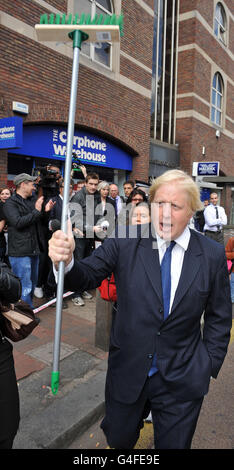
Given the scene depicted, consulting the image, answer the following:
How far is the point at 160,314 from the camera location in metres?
1.62

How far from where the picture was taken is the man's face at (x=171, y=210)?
1627 mm

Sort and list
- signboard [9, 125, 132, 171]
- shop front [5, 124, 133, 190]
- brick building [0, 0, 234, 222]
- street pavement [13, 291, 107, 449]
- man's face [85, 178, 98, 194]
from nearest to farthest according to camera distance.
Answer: street pavement [13, 291, 107, 449], man's face [85, 178, 98, 194], brick building [0, 0, 234, 222], shop front [5, 124, 133, 190], signboard [9, 125, 132, 171]

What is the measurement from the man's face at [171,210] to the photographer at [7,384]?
0.83 m

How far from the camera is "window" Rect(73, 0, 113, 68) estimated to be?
8860mm

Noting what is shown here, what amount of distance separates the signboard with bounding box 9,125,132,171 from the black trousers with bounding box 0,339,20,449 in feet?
21.8

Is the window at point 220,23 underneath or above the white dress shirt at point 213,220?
above

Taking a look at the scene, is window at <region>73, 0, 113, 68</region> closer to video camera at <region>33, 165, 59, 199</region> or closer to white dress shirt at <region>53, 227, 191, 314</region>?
video camera at <region>33, 165, 59, 199</region>

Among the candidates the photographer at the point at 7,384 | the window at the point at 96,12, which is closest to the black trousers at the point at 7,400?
the photographer at the point at 7,384

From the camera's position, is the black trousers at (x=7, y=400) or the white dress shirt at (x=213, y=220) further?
the white dress shirt at (x=213, y=220)

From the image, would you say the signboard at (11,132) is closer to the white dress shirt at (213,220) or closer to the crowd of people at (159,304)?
the white dress shirt at (213,220)

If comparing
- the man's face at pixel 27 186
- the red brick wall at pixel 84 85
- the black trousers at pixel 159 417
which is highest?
the red brick wall at pixel 84 85

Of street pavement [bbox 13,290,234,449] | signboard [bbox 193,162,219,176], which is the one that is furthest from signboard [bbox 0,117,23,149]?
signboard [bbox 193,162,219,176]

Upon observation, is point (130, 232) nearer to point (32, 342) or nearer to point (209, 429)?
point (209, 429)

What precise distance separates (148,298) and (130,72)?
35.1ft
